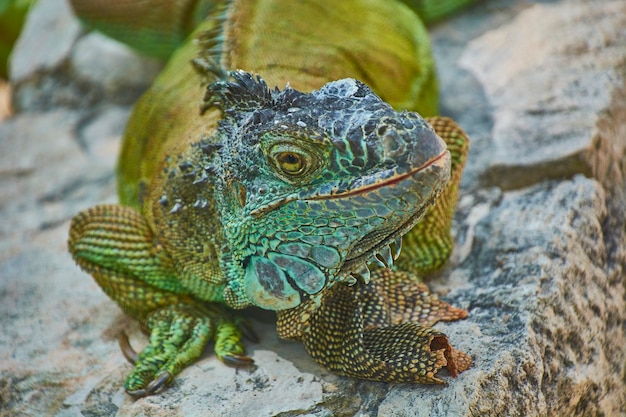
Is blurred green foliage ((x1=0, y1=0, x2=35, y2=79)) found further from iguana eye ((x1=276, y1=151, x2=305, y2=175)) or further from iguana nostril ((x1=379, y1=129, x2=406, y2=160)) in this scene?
iguana nostril ((x1=379, y1=129, x2=406, y2=160))

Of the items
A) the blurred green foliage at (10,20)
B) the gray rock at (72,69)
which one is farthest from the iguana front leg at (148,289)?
the blurred green foliage at (10,20)

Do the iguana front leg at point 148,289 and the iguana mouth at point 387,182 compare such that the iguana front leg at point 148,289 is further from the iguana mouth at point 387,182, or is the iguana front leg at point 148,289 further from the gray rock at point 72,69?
the gray rock at point 72,69

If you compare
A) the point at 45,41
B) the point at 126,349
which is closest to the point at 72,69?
the point at 45,41

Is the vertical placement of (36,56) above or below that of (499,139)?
below

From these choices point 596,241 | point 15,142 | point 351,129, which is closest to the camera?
point 351,129

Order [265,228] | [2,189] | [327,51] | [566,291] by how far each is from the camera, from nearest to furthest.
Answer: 1. [265,228]
2. [566,291]
3. [327,51]
4. [2,189]

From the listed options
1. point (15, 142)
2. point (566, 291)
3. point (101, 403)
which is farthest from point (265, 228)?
point (15, 142)

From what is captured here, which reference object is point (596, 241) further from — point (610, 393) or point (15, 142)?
point (15, 142)
